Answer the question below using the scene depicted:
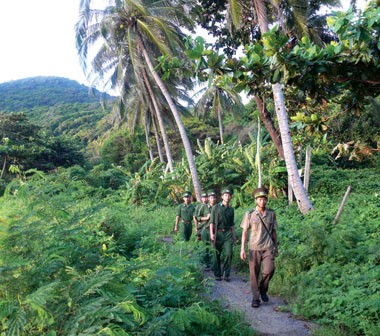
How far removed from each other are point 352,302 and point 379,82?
291 cm

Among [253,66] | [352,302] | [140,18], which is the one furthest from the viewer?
[140,18]

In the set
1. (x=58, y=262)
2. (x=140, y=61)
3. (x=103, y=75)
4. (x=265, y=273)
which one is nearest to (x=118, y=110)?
(x=103, y=75)

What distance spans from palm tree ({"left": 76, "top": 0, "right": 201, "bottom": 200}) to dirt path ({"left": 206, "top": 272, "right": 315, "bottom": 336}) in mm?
8842

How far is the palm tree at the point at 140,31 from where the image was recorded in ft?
46.6

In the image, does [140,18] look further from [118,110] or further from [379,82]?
[379,82]

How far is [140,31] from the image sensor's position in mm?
15266

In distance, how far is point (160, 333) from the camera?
3240 mm

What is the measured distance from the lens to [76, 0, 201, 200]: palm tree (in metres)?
14.2

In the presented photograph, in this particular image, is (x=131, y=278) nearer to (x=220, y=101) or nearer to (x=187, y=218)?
(x=187, y=218)

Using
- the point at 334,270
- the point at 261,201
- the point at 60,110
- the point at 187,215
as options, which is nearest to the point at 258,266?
the point at 261,201

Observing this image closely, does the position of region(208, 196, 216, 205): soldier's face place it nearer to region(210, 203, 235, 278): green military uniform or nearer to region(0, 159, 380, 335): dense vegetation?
region(210, 203, 235, 278): green military uniform

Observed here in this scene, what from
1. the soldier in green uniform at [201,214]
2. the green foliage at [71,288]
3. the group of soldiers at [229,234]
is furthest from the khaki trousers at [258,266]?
the soldier in green uniform at [201,214]

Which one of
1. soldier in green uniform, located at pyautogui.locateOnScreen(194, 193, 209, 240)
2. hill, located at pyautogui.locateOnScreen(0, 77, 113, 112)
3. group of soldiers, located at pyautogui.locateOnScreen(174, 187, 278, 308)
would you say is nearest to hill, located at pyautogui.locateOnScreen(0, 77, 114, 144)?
hill, located at pyautogui.locateOnScreen(0, 77, 113, 112)

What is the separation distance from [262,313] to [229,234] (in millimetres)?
1726
